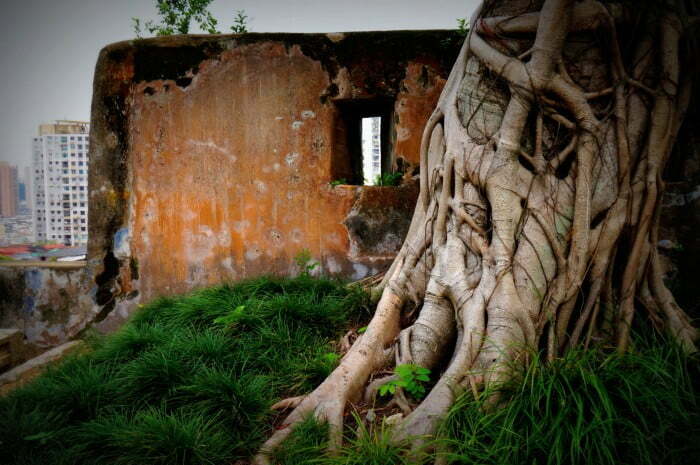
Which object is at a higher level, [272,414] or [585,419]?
[585,419]

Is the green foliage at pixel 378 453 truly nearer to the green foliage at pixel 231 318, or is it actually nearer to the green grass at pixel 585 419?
the green grass at pixel 585 419

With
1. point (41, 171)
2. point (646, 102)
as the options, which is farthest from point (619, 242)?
point (41, 171)

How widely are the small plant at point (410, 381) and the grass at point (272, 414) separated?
0.22 metres

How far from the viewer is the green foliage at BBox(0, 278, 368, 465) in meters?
1.68

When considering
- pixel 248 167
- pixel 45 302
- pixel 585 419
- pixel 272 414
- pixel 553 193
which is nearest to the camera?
pixel 585 419

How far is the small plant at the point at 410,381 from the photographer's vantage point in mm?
1983

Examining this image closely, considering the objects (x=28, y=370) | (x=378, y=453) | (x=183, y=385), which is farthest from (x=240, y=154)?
(x=378, y=453)

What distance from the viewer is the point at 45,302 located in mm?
4438

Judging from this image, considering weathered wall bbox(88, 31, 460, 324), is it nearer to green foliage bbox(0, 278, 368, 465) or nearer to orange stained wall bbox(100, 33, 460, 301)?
orange stained wall bbox(100, 33, 460, 301)

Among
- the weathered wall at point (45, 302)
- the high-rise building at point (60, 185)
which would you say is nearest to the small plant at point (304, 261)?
the weathered wall at point (45, 302)

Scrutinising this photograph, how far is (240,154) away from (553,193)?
3.06m

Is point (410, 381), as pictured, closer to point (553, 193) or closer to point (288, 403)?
point (288, 403)

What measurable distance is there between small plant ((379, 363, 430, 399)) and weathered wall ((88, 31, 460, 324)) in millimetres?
1929

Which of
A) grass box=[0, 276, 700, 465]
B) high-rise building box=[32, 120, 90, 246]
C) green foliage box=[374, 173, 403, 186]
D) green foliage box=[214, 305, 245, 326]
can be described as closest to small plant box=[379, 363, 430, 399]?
grass box=[0, 276, 700, 465]
